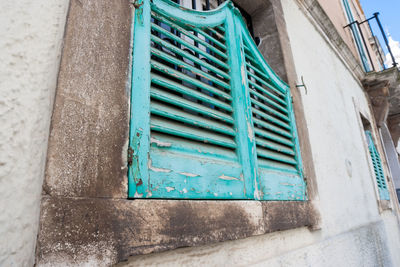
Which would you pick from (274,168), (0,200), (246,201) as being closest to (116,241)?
(0,200)

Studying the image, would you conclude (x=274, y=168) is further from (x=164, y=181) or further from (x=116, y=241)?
(x=116, y=241)

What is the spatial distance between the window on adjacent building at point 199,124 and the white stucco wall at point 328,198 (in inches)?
10.4

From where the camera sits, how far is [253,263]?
1301mm

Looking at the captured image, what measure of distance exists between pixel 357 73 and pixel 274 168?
4322 mm

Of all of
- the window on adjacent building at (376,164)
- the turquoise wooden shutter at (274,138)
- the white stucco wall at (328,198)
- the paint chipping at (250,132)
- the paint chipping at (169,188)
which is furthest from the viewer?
the window on adjacent building at (376,164)

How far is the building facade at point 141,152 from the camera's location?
66 centimetres

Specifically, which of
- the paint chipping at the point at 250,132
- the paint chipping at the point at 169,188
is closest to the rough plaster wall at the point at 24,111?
the paint chipping at the point at 169,188

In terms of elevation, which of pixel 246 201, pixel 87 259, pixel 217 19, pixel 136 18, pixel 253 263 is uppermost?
pixel 217 19

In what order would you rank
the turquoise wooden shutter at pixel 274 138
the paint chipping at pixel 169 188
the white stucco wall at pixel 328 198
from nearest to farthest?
1. the paint chipping at pixel 169 188
2. the white stucco wall at pixel 328 198
3. the turquoise wooden shutter at pixel 274 138

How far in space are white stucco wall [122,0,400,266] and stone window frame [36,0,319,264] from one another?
120 mm

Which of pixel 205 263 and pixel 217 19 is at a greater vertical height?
pixel 217 19

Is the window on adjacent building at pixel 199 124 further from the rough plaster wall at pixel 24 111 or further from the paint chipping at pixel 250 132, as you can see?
the rough plaster wall at pixel 24 111

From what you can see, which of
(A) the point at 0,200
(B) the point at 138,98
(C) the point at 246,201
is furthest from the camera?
(C) the point at 246,201

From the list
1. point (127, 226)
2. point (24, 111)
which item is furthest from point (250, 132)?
point (24, 111)
